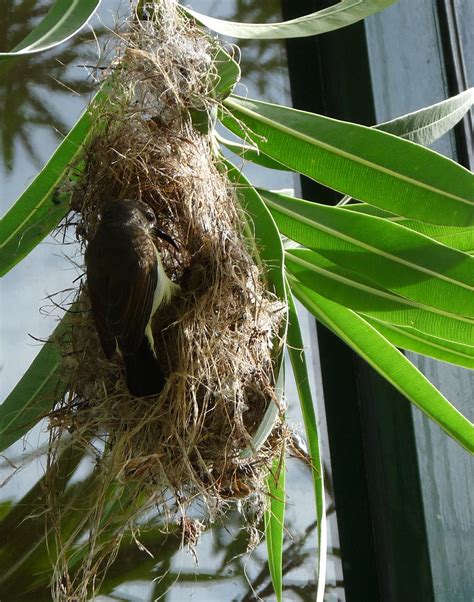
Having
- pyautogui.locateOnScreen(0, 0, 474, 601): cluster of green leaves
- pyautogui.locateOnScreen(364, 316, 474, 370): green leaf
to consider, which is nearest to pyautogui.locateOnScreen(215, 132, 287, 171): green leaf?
pyautogui.locateOnScreen(0, 0, 474, 601): cluster of green leaves

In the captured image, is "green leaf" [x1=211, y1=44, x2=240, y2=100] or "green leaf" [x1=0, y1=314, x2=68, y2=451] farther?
"green leaf" [x1=0, y1=314, x2=68, y2=451]

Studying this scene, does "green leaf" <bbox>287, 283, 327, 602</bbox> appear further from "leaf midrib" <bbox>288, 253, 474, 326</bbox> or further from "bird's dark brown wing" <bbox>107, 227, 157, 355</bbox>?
"bird's dark brown wing" <bbox>107, 227, 157, 355</bbox>

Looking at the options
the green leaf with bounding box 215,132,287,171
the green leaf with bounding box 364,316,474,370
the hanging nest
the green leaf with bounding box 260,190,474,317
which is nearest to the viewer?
the hanging nest

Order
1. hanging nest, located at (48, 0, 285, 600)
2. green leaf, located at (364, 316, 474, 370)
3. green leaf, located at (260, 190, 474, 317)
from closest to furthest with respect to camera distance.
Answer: hanging nest, located at (48, 0, 285, 600)
green leaf, located at (260, 190, 474, 317)
green leaf, located at (364, 316, 474, 370)

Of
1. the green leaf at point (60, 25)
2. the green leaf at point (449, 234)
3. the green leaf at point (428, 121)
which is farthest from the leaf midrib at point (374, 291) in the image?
the green leaf at point (60, 25)

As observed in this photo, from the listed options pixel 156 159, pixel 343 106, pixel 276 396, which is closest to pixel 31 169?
pixel 343 106

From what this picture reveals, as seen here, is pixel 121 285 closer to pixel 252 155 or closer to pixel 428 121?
pixel 252 155
